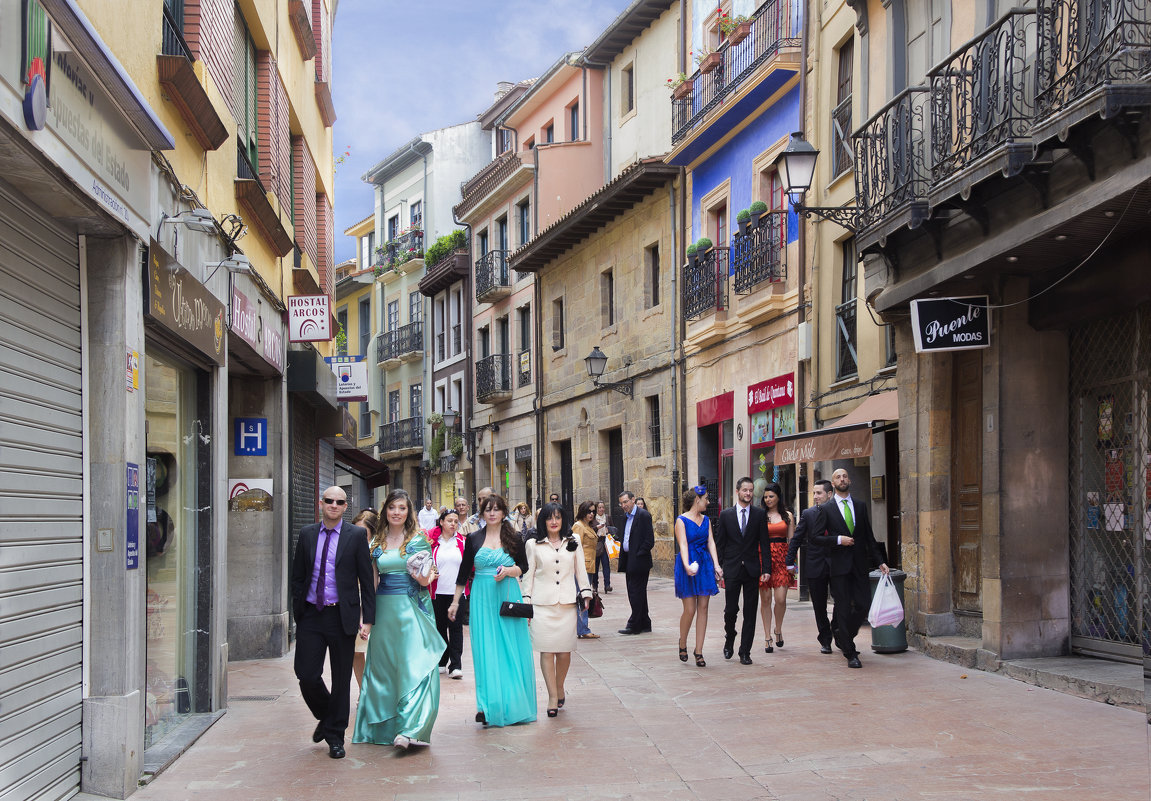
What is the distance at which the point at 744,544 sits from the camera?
41.3ft

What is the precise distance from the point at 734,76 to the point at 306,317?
1032 centimetres

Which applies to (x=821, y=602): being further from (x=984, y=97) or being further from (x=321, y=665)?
(x=321, y=665)

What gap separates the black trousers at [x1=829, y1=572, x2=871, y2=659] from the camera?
475 inches

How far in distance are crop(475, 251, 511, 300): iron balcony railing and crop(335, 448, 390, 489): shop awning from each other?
8879mm

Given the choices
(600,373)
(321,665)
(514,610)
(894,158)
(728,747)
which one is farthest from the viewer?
(600,373)

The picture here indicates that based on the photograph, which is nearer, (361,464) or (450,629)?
(450,629)

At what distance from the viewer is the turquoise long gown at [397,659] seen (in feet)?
27.9

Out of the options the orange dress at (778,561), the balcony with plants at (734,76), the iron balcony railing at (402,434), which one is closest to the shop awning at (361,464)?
the balcony with plants at (734,76)

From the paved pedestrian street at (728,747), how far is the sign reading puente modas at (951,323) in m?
2.89

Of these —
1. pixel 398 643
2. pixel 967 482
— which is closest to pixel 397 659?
pixel 398 643

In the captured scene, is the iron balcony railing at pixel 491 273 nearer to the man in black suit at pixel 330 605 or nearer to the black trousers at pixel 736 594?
the black trousers at pixel 736 594

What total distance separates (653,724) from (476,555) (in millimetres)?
1781

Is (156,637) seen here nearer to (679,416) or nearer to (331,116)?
(331,116)

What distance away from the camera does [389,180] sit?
48.5 meters
